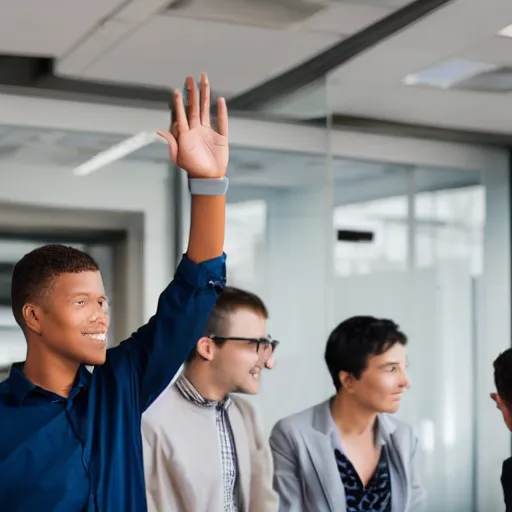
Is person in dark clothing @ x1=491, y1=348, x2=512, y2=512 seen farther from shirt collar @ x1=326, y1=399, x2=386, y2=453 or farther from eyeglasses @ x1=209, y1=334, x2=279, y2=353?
eyeglasses @ x1=209, y1=334, x2=279, y2=353

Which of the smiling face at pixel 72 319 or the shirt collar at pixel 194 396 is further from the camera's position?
the shirt collar at pixel 194 396

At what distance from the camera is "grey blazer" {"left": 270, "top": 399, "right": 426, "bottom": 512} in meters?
3.28

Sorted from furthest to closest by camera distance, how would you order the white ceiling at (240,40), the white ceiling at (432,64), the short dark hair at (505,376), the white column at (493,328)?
the white column at (493,328)
the white ceiling at (432,64)
the white ceiling at (240,40)
the short dark hair at (505,376)

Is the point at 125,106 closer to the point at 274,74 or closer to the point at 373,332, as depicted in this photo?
the point at 274,74

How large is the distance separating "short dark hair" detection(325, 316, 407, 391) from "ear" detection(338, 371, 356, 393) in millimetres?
14

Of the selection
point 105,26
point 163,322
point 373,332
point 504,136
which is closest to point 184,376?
point 373,332

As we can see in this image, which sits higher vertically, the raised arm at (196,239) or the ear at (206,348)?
the raised arm at (196,239)

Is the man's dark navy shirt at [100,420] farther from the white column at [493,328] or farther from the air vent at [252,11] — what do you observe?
the white column at [493,328]

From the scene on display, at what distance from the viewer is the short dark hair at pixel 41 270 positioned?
2184 mm

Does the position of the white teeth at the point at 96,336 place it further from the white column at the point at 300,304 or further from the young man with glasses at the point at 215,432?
the white column at the point at 300,304

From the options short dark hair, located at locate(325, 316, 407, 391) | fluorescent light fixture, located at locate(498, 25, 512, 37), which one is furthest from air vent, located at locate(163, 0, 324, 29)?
short dark hair, located at locate(325, 316, 407, 391)

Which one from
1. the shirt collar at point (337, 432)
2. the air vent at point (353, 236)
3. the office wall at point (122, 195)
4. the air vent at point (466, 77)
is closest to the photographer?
the shirt collar at point (337, 432)

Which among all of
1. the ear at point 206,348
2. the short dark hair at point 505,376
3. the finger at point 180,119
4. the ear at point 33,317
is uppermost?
the finger at point 180,119

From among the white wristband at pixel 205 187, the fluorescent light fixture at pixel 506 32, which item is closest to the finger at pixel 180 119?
the white wristband at pixel 205 187
